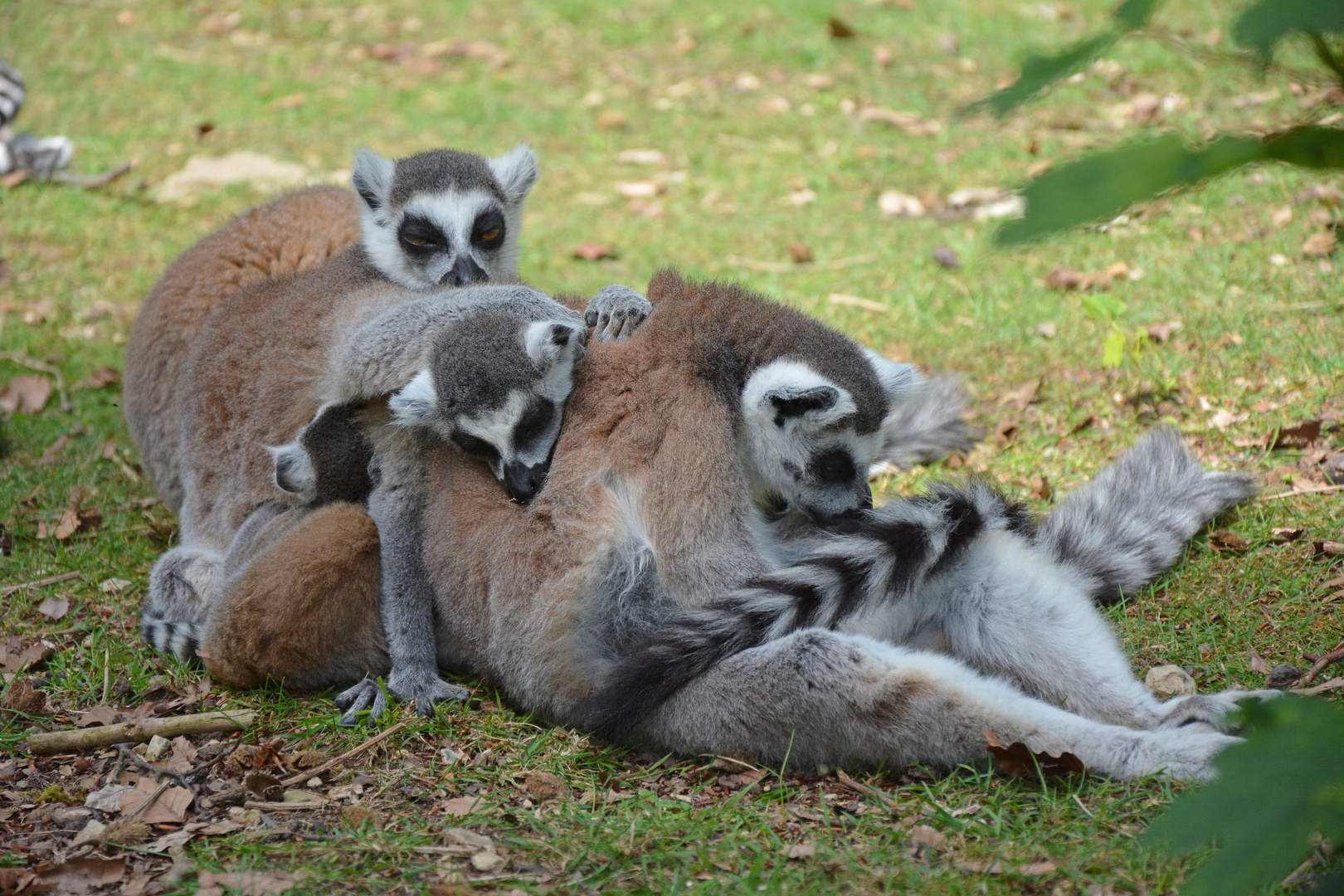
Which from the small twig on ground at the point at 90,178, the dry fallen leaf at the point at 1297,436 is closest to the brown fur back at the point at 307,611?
the dry fallen leaf at the point at 1297,436

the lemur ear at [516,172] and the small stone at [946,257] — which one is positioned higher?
the lemur ear at [516,172]

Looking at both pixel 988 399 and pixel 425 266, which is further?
pixel 988 399

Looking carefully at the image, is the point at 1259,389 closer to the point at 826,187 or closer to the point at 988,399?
the point at 988,399

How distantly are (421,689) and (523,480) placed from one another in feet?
2.75

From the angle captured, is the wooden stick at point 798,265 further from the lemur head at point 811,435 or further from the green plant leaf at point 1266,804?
the green plant leaf at point 1266,804

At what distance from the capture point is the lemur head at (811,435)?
11.9 feet

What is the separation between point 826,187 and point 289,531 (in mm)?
6371

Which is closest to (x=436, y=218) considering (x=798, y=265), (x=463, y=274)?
(x=463, y=274)

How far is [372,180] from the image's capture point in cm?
536

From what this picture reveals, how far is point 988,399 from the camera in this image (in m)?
5.78

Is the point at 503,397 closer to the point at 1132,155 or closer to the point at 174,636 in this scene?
the point at 174,636

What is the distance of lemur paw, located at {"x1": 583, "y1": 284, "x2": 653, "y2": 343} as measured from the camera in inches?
168

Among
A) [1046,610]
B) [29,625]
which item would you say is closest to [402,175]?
[29,625]

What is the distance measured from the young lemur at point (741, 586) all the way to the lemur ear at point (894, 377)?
0.51 ft
